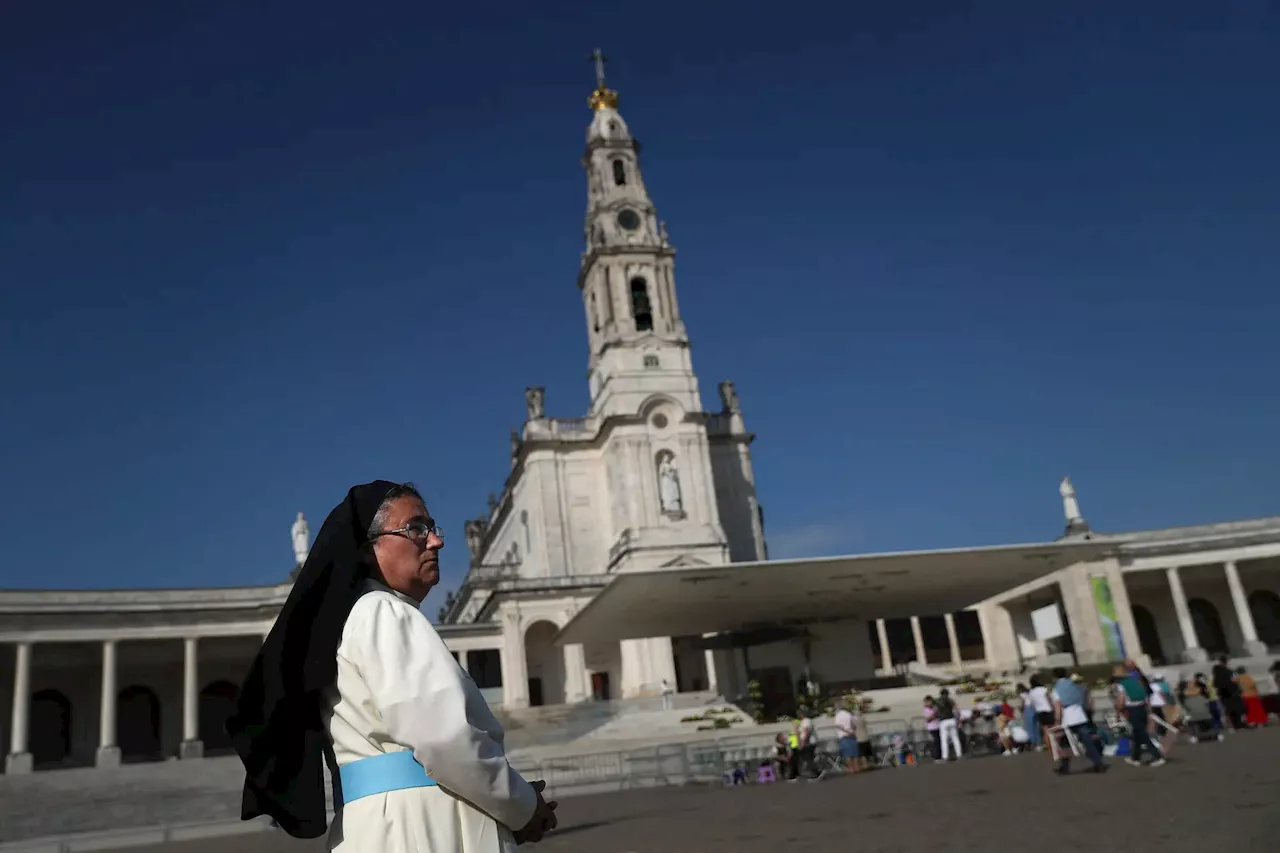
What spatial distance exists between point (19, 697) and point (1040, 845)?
138 ft

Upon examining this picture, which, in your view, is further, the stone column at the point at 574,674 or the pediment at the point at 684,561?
the pediment at the point at 684,561

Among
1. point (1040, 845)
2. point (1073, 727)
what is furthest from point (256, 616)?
point (1040, 845)

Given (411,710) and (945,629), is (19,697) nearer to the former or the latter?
(411,710)

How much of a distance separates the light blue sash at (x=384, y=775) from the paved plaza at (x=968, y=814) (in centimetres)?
713

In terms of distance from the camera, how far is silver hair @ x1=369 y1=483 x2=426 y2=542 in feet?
12.5

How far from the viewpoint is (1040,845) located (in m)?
8.99

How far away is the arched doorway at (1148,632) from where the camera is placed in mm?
60844

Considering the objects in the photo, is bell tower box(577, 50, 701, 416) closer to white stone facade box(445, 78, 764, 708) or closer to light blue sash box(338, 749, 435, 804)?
A: white stone facade box(445, 78, 764, 708)

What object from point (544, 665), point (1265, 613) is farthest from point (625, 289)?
point (1265, 613)

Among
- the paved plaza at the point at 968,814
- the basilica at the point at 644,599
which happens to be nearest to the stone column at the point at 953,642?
the basilica at the point at 644,599

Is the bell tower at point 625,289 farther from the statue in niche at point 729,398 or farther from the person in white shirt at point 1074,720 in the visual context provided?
the person in white shirt at point 1074,720

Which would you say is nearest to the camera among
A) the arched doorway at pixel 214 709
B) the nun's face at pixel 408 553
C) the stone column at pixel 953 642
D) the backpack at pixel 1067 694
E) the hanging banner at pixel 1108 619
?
the nun's face at pixel 408 553

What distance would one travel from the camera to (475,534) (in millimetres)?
75875

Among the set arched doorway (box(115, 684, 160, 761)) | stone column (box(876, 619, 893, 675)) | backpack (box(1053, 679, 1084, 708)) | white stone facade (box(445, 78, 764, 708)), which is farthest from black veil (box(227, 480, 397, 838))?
stone column (box(876, 619, 893, 675))
